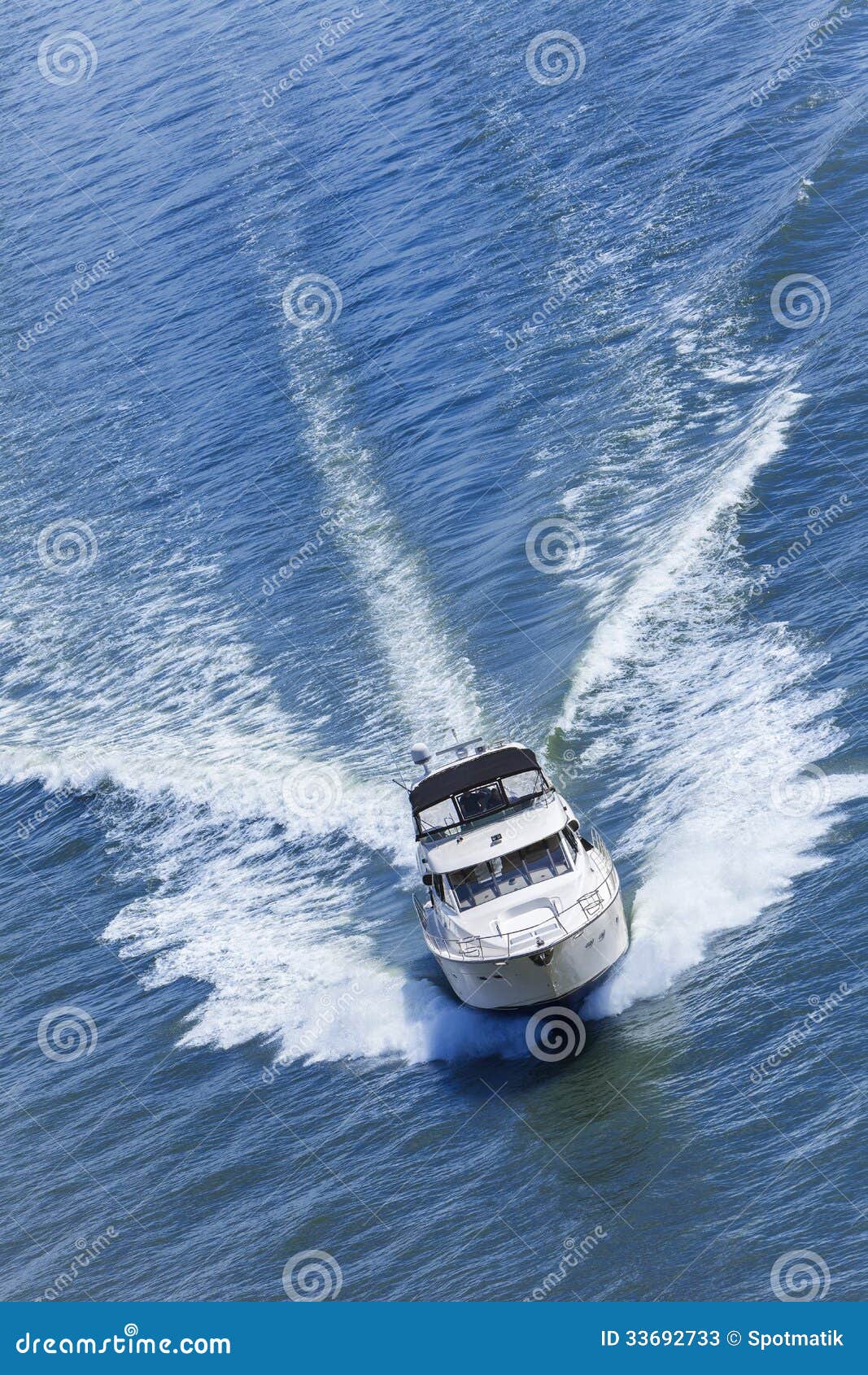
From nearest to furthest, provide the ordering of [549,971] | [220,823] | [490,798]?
[549,971] < [490,798] < [220,823]

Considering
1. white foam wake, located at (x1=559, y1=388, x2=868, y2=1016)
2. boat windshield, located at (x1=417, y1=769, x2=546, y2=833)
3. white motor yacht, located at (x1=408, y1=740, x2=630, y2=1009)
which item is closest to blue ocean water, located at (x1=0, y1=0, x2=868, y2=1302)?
white foam wake, located at (x1=559, y1=388, x2=868, y2=1016)

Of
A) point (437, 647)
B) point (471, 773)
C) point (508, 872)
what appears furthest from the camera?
point (437, 647)

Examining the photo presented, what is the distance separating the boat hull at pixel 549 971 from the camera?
25.9m

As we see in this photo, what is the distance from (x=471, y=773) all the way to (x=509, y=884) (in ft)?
8.71

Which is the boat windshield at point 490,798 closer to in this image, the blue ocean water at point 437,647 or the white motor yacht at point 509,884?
the white motor yacht at point 509,884

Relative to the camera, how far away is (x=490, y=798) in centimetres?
2973

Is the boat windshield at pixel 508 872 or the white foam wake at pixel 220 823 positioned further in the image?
the white foam wake at pixel 220 823

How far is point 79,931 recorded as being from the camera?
36125 mm

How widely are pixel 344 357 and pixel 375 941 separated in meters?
27.8

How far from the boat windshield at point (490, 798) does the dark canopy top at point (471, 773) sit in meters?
0.12

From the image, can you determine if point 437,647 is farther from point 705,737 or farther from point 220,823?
point 705,737

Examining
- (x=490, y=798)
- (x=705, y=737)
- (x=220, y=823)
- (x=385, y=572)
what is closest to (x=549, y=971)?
(x=490, y=798)

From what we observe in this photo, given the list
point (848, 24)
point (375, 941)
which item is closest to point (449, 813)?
point (375, 941)

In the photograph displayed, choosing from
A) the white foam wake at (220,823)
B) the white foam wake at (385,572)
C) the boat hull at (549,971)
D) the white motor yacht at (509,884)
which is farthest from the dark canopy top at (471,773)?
the white foam wake at (385,572)
